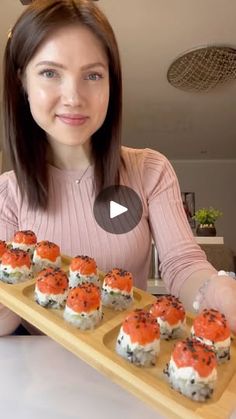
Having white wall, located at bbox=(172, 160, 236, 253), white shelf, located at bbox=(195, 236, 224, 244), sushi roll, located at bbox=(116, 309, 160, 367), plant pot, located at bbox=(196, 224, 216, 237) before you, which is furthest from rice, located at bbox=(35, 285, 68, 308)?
white wall, located at bbox=(172, 160, 236, 253)

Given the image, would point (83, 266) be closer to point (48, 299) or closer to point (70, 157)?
point (48, 299)

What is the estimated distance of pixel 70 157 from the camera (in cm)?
82

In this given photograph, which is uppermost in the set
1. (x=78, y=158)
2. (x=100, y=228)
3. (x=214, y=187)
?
(x=78, y=158)

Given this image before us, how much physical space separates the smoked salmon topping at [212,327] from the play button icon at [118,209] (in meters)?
0.37

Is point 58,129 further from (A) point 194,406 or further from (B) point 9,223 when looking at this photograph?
(A) point 194,406

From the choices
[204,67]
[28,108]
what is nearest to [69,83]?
[28,108]

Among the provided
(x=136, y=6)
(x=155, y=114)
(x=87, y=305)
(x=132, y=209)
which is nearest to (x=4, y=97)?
(x=132, y=209)

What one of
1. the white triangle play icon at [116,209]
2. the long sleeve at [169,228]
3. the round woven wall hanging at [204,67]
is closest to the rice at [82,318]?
the long sleeve at [169,228]

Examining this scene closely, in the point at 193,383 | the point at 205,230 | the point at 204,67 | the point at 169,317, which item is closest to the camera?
the point at 193,383

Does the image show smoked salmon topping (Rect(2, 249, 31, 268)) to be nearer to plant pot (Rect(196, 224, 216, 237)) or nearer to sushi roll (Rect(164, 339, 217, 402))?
sushi roll (Rect(164, 339, 217, 402))

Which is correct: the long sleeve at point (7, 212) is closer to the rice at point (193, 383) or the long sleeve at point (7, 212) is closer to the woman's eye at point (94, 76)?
the woman's eye at point (94, 76)

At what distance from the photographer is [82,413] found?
417 millimetres

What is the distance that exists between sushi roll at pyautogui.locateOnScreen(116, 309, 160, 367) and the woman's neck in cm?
48

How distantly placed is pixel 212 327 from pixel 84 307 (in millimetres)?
161
